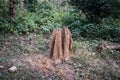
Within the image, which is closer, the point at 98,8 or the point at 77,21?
the point at 98,8

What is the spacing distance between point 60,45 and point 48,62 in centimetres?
77

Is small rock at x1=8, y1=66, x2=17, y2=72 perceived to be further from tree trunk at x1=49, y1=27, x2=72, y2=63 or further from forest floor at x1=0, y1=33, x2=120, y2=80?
tree trunk at x1=49, y1=27, x2=72, y2=63

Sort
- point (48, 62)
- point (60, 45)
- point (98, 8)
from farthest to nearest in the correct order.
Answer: point (98, 8) < point (60, 45) < point (48, 62)

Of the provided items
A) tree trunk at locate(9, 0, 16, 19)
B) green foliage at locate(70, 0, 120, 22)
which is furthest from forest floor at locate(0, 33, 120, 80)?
green foliage at locate(70, 0, 120, 22)

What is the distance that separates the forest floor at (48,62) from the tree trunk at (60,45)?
249mm

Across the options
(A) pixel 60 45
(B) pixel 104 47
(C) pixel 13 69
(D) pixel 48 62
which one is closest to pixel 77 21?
(B) pixel 104 47

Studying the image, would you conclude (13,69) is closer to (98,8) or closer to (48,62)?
(48,62)

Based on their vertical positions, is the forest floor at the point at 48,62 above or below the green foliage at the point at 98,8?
below

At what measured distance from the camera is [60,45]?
805 centimetres

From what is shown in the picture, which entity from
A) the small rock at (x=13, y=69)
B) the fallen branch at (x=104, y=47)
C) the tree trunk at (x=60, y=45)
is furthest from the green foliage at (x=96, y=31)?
the small rock at (x=13, y=69)

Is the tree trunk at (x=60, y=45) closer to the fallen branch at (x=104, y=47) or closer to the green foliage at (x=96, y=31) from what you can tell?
the fallen branch at (x=104, y=47)

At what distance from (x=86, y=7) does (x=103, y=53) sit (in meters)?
4.03

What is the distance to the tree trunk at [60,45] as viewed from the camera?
26.0ft

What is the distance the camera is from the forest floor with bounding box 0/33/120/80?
22.9 feet
